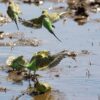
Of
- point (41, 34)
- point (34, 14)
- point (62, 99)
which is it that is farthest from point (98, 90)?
point (34, 14)

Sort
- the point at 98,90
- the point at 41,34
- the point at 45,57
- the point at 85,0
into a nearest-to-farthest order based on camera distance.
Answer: the point at 45,57
the point at 98,90
the point at 41,34
the point at 85,0

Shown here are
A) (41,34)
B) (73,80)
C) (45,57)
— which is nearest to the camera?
(45,57)

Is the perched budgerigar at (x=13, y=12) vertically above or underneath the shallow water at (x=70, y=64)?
above

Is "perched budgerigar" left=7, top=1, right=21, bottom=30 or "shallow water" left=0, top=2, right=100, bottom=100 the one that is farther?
"shallow water" left=0, top=2, right=100, bottom=100


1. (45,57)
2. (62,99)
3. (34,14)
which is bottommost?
(62,99)

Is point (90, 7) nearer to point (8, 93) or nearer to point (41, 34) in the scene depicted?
point (41, 34)

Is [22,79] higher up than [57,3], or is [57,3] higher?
[57,3]

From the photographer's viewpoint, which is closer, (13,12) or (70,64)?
(13,12)

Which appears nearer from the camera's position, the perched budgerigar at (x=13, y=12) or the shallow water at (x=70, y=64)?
the perched budgerigar at (x=13, y=12)
